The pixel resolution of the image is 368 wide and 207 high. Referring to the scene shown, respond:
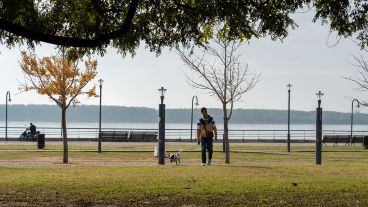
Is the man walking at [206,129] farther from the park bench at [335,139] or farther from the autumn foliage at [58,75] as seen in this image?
the park bench at [335,139]

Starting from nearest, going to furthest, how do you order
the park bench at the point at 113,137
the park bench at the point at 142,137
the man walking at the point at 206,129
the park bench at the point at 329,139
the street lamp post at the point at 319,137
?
1. the man walking at the point at 206,129
2. the street lamp post at the point at 319,137
3. the park bench at the point at 329,139
4. the park bench at the point at 113,137
5. the park bench at the point at 142,137

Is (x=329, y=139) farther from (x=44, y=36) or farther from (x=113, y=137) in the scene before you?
(x=44, y=36)

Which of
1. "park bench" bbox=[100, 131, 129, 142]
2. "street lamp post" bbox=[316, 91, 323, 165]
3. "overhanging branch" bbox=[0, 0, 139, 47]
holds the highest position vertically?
"overhanging branch" bbox=[0, 0, 139, 47]

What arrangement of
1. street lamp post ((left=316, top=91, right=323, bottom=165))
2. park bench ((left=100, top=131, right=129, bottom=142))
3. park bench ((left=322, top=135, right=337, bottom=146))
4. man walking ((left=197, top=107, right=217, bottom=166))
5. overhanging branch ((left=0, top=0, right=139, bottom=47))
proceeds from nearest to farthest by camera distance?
overhanging branch ((left=0, top=0, right=139, bottom=47)), man walking ((left=197, top=107, right=217, bottom=166)), street lamp post ((left=316, top=91, right=323, bottom=165)), park bench ((left=322, top=135, right=337, bottom=146)), park bench ((left=100, top=131, right=129, bottom=142))

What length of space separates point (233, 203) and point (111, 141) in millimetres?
38041

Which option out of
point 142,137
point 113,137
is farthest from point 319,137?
point 113,137

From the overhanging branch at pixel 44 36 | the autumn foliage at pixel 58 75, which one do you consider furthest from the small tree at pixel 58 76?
the overhanging branch at pixel 44 36

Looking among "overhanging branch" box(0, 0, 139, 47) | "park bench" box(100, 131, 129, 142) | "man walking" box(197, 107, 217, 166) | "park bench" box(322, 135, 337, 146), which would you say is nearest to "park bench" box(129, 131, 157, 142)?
"park bench" box(100, 131, 129, 142)

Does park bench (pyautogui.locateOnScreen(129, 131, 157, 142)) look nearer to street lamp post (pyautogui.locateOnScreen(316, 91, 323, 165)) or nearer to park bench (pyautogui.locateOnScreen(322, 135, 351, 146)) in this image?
park bench (pyautogui.locateOnScreen(322, 135, 351, 146))

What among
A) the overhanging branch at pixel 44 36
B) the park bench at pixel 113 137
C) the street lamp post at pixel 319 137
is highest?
the overhanging branch at pixel 44 36

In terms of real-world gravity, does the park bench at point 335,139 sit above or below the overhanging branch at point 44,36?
below

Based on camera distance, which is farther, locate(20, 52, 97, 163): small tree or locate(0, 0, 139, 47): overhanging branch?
locate(20, 52, 97, 163): small tree

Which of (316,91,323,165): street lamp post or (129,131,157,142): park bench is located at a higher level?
(316,91,323,165): street lamp post

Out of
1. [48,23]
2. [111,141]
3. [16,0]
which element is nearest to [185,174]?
[48,23]
